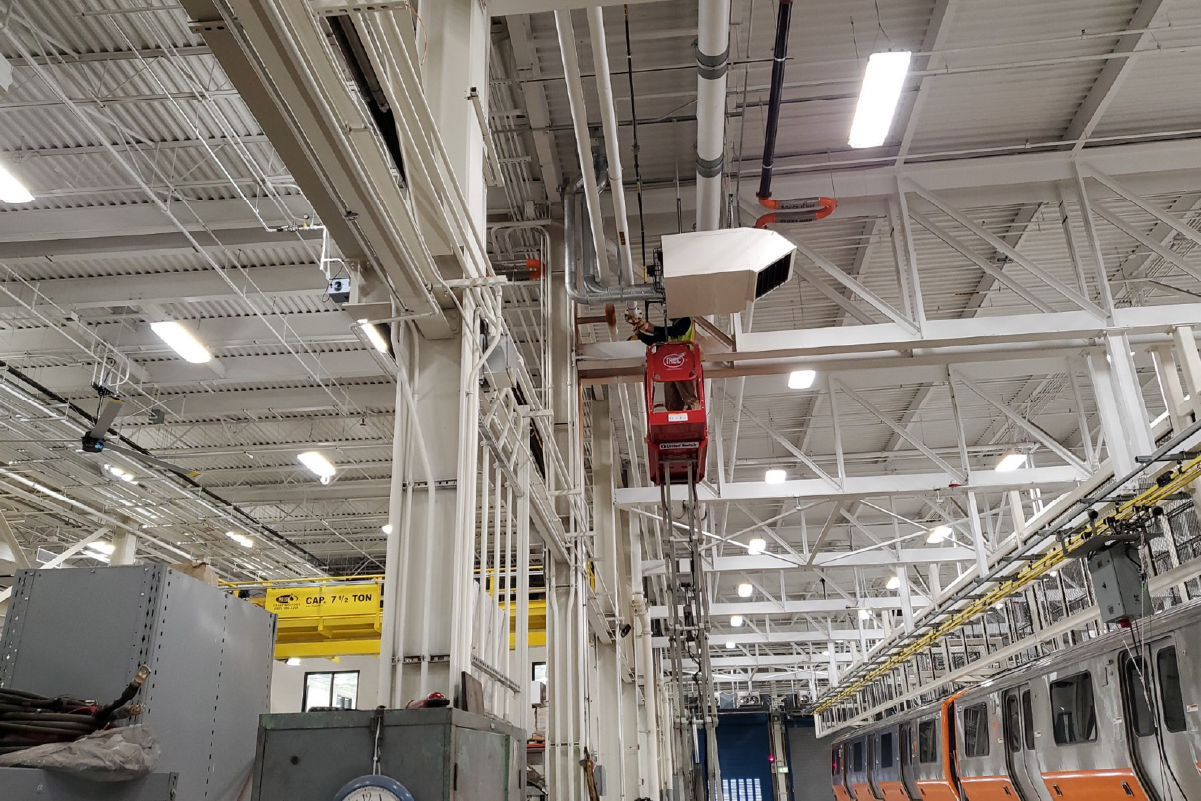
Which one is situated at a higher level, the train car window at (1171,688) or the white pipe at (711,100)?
the white pipe at (711,100)

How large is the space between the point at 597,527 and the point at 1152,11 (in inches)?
386

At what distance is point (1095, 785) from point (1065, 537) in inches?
123

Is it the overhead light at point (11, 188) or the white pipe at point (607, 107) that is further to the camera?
the overhead light at point (11, 188)

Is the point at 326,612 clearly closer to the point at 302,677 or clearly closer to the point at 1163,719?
the point at 1163,719

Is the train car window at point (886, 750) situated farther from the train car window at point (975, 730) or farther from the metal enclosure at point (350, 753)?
the metal enclosure at point (350, 753)

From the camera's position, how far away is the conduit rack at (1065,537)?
8.47 metres

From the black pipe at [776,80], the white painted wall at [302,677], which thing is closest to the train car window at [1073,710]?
the black pipe at [776,80]

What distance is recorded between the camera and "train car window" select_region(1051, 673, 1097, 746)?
9.05 m

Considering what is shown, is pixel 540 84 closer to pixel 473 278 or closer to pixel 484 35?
pixel 484 35

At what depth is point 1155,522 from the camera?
9125 millimetres

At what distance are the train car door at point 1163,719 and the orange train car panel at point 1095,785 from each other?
0.23 meters

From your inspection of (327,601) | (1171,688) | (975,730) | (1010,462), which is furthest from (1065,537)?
(327,601)

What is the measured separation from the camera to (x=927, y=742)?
15.9 metres

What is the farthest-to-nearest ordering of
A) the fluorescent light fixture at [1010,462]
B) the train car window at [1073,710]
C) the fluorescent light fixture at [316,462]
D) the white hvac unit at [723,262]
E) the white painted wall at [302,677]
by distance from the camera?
the white painted wall at [302,677] < the fluorescent light fixture at [316,462] < the fluorescent light fixture at [1010,462] < the train car window at [1073,710] < the white hvac unit at [723,262]
